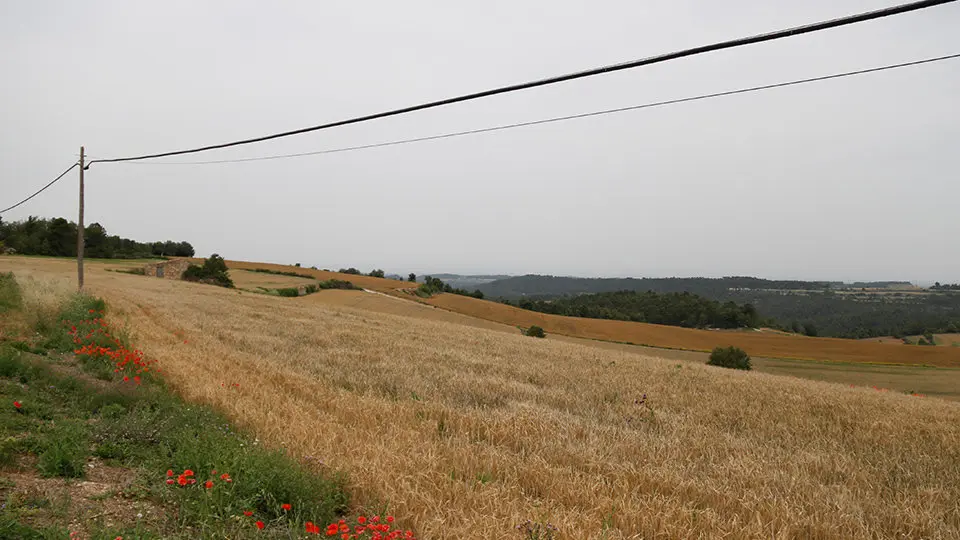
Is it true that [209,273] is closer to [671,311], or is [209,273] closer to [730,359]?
[730,359]

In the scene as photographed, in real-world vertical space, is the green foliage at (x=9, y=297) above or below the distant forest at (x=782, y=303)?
above

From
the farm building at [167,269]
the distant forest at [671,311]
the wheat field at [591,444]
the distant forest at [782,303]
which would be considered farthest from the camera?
the distant forest at [782,303]

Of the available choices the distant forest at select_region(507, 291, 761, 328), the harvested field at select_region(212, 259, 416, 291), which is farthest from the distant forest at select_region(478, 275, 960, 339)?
the harvested field at select_region(212, 259, 416, 291)

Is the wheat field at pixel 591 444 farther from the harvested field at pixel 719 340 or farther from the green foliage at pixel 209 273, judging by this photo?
the green foliage at pixel 209 273

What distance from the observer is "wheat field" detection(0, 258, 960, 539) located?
405 centimetres

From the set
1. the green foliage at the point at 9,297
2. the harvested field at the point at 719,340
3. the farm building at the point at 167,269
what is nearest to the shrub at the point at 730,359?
the harvested field at the point at 719,340

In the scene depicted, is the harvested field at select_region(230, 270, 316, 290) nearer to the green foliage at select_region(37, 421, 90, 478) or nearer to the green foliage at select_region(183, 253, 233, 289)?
the green foliage at select_region(183, 253, 233, 289)

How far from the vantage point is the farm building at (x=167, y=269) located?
52.8 m

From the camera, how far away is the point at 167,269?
178ft

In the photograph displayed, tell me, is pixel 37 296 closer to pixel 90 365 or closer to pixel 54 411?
pixel 90 365

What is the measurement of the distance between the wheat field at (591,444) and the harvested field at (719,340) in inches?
1514

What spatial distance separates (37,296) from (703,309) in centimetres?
7568

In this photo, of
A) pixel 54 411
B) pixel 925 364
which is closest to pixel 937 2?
pixel 54 411

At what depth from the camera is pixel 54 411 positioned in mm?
5684
